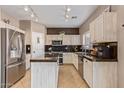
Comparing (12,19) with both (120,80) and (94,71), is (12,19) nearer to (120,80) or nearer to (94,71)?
(94,71)

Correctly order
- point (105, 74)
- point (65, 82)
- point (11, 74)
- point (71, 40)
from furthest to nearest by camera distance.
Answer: point (71, 40), point (65, 82), point (11, 74), point (105, 74)

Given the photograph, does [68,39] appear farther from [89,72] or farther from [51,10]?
[89,72]

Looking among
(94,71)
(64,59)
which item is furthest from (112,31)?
(64,59)

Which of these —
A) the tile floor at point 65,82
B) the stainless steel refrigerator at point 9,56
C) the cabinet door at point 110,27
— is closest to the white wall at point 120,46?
the cabinet door at point 110,27

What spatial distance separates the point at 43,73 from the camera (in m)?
4.78

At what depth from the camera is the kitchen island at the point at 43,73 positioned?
4.74 meters

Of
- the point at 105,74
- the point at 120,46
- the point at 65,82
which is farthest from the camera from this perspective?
the point at 65,82

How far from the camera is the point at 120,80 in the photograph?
14.5 ft

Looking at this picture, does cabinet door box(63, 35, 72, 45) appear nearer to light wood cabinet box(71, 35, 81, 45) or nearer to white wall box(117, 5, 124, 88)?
light wood cabinet box(71, 35, 81, 45)

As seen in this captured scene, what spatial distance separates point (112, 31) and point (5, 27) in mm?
2837

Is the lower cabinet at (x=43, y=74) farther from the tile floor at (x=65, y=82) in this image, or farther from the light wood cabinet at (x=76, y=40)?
the light wood cabinet at (x=76, y=40)

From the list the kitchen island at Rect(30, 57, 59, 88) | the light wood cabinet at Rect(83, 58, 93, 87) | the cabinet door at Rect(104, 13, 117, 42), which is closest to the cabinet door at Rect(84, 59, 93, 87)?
the light wood cabinet at Rect(83, 58, 93, 87)

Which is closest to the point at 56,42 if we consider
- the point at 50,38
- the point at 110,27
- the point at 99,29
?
the point at 50,38

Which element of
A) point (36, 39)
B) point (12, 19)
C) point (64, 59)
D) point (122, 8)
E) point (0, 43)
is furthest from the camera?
point (64, 59)
